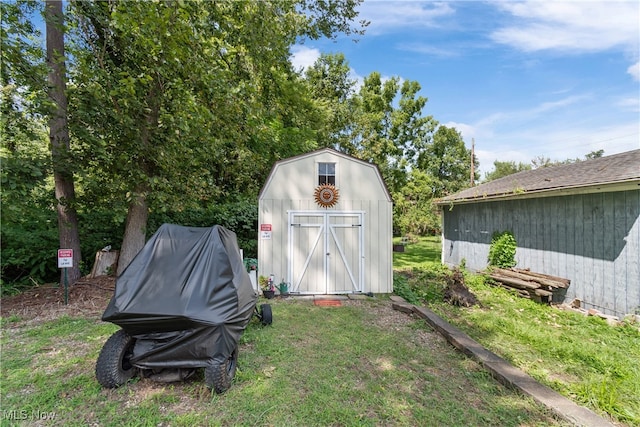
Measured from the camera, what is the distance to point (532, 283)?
6832 millimetres

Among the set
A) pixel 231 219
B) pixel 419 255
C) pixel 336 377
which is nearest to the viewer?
pixel 336 377

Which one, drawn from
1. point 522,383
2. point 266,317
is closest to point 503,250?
point 522,383

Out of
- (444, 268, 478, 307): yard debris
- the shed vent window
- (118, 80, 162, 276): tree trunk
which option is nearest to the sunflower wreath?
the shed vent window

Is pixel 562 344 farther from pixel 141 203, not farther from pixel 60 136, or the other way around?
pixel 60 136

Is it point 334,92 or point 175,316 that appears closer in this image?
point 175,316

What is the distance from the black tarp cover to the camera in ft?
8.12

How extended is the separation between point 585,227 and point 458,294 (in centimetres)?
307

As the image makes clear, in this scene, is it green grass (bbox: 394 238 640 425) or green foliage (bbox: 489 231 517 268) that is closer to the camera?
green grass (bbox: 394 238 640 425)

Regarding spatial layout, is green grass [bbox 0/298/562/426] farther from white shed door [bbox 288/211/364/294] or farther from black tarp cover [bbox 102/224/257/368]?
white shed door [bbox 288/211/364/294]

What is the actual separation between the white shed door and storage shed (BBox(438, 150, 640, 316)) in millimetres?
4686

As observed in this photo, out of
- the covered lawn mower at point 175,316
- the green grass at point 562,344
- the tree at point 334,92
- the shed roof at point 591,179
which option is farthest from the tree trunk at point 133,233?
the tree at point 334,92

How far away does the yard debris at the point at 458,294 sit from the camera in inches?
243

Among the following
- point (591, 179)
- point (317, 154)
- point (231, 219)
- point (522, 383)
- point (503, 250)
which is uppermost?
point (317, 154)

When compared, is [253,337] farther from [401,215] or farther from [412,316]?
[401,215]
